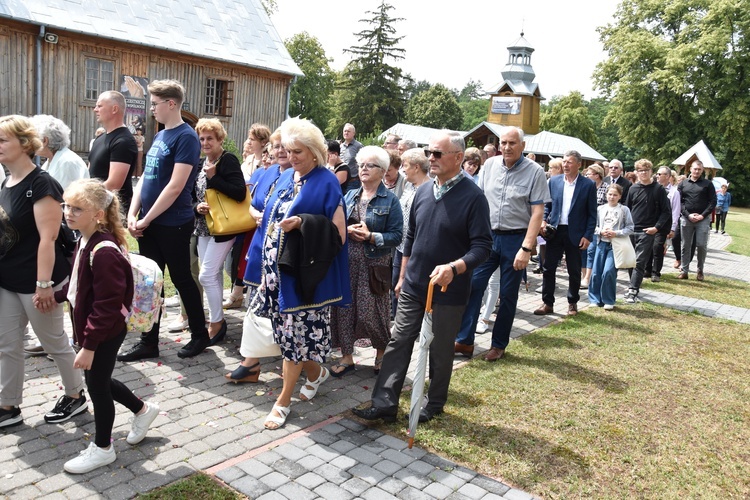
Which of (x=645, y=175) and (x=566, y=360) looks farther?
(x=645, y=175)

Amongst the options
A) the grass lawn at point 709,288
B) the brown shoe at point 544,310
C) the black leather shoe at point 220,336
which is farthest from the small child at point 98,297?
the grass lawn at point 709,288

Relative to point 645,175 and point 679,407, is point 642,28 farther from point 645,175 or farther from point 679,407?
point 679,407

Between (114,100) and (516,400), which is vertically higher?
(114,100)

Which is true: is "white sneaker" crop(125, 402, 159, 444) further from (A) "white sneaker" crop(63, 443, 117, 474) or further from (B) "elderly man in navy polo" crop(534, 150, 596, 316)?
(B) "elderly man in navy polo" crop(534, 150, 596, 316)

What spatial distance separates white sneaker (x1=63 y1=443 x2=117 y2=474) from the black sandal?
146 cm

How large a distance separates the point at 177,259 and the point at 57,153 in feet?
4.32

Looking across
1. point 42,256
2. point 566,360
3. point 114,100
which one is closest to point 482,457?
point 566,360

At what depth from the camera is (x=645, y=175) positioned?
1032cm

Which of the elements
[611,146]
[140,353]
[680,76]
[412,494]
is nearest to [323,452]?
[412,494]

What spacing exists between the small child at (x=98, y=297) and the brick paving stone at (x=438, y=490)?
1.91m

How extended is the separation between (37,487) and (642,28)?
50.2 metres

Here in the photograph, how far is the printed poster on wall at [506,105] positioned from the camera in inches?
2424

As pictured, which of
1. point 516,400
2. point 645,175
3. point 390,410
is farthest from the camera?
point 645,175

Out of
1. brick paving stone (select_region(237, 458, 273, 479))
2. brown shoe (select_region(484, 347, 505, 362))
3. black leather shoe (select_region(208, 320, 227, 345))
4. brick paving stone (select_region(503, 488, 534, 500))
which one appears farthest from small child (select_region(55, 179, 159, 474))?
brown shoe (select_region(484, 347, 505, 362))
